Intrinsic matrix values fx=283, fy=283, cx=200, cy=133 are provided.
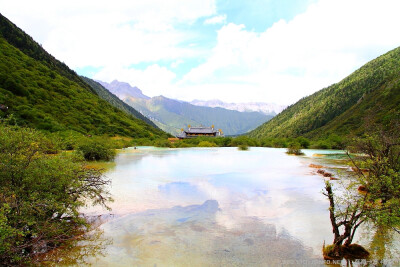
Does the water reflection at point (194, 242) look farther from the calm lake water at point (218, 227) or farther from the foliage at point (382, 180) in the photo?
the foliage at point (382, 180)

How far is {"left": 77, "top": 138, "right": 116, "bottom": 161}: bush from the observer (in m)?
37.3

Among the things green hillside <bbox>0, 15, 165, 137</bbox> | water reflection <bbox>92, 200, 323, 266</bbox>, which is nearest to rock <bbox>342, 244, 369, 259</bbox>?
water reflection <bbox>92, 200, 323, 266</bbox>

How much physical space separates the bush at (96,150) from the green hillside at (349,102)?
8995cm

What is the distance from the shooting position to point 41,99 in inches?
3024

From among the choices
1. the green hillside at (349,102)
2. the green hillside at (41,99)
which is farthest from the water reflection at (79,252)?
the green hillside at (349,102)

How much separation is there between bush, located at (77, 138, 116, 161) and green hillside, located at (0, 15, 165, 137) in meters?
24.8

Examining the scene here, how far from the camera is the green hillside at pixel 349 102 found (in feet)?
364

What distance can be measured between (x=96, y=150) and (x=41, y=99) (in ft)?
164

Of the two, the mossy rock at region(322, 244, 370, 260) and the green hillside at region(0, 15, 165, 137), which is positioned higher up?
→ the green hillside at region(0, 15, 165, 137)

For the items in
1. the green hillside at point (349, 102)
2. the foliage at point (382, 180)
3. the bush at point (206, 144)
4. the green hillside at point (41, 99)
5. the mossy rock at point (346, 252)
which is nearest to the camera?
the foliage at point (382, 180)

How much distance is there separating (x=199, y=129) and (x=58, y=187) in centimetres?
10664

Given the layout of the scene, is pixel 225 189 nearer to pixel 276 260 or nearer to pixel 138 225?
pixel 138 225

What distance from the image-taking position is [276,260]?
10.5 metres

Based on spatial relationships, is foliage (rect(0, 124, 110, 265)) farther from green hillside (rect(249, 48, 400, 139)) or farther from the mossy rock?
green hillside (rect(249, 48, 400, 139))
